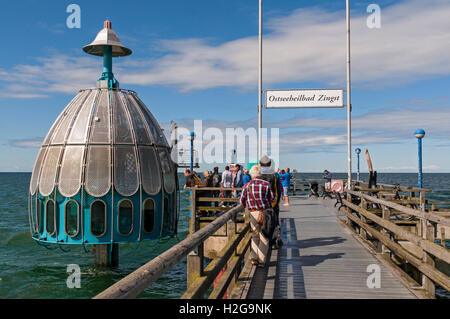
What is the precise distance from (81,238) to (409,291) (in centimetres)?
1173

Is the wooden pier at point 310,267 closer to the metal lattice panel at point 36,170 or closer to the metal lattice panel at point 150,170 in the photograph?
the metal lattice panel at point 150,170

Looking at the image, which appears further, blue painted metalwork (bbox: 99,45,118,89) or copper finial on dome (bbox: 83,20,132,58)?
copper finial on dome (bbox: 83,20,132,58)

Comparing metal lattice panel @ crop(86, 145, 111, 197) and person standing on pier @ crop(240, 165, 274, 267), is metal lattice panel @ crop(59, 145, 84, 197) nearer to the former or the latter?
metal lattice panel @ crop(86, 145, 111, 197)

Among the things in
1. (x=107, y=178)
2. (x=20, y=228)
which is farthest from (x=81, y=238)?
(x=20, y=228)

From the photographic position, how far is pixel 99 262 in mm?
17859

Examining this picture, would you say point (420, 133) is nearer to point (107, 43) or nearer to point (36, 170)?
point (107, 43)

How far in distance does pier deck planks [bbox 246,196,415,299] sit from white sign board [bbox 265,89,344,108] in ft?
17.9

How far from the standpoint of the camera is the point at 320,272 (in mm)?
7855

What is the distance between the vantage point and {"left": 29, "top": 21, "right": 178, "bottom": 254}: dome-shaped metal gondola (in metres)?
15.1

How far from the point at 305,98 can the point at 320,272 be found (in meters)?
9.46

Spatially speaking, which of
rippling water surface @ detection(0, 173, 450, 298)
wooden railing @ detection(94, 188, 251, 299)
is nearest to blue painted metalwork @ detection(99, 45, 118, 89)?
rippling water surface @ detection(0, 173, 450, 298)

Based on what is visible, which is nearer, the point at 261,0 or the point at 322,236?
the point at 322,236

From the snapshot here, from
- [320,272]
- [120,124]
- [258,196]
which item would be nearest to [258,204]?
[258,196]
